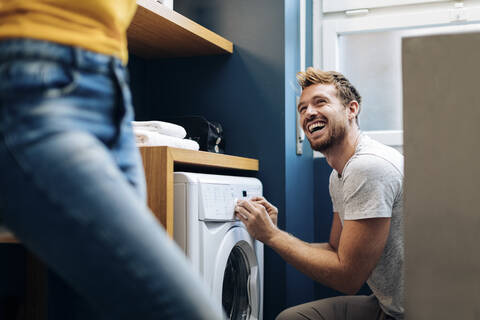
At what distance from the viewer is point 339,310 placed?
2.04m

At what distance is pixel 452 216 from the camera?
0.99 m

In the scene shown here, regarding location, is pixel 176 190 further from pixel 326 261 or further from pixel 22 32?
pixel 22 32

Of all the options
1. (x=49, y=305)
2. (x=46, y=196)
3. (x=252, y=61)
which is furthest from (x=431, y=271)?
(x=252, y=61)

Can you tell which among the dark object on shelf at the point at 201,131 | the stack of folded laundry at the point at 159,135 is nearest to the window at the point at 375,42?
the dark object on shelf at the point at 201,131

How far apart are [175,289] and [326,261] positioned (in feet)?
4.35

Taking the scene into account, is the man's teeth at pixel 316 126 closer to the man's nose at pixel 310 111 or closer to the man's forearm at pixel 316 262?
the man's nose at pixel 310 111

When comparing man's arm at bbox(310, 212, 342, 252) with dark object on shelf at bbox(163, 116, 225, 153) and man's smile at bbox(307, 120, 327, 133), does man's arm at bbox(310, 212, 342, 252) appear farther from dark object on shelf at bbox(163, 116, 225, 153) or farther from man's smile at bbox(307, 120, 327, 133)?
dark object on shelf at bbox(163, 116, 225, 153)

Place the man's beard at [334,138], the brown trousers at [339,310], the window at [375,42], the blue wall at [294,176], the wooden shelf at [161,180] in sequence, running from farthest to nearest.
Answer: the window at [375,42], the blue wall at [294,176], the man's beard at [334,138], the brown trousers at [339,310], the wooden shelf at [161,180]

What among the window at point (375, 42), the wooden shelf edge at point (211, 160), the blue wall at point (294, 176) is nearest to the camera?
the wooden shelf edge at point (211, 160)

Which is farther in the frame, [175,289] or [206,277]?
[206,277]

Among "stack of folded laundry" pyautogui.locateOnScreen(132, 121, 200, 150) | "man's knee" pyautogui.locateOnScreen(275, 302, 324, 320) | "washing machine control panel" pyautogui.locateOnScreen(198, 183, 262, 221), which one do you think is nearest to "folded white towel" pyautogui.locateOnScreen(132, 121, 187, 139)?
"stack of folded laundry" pyautogui.locateOnScreen(132, 121, 200, 150)

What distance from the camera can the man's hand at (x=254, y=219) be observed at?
6.79 ft

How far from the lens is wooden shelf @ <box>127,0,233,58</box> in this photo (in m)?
2.09

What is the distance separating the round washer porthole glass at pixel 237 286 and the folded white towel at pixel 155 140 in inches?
19.6
